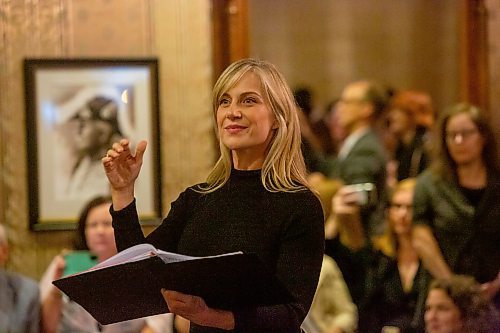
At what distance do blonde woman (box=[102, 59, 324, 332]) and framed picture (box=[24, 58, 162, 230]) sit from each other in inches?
76.5

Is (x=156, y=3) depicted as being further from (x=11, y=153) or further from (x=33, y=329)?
(x=33, y=329)

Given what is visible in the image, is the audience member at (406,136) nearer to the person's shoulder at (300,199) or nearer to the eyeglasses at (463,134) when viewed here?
the eyeglasses at (463,134)

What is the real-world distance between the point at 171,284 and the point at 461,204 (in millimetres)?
2134

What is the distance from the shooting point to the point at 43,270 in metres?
3.84

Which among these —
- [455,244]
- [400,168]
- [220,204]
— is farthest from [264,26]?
[220,204]

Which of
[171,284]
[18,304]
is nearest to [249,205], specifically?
[171,284]

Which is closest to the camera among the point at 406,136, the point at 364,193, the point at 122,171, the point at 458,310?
the point at 122,171

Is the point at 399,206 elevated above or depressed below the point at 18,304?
above

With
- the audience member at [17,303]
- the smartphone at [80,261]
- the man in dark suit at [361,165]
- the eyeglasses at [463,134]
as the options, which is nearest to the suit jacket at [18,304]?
the audience member at [17,303]

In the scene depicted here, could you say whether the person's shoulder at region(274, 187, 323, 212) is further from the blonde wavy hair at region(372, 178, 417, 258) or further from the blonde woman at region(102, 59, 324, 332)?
the blonde wavy hair at region(372, 178, 417, 258)

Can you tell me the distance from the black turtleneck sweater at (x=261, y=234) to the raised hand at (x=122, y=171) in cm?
Result: 3

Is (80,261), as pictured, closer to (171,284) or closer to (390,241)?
(390,241)

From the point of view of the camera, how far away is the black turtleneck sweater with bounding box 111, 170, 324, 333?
5.60 feet

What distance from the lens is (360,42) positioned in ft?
23.2
